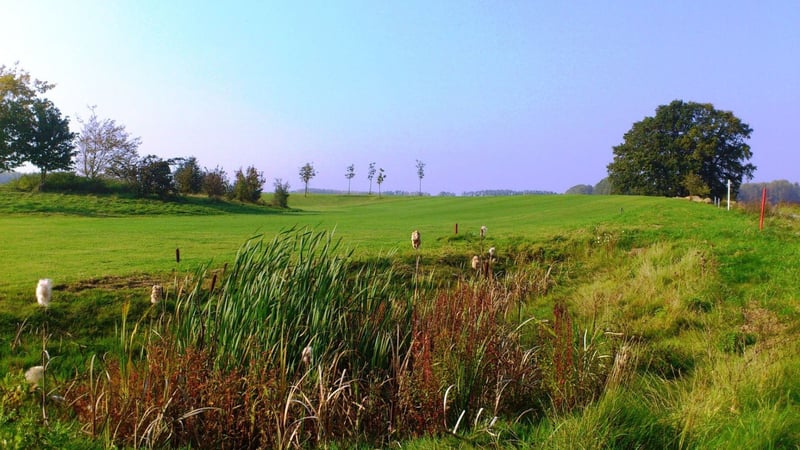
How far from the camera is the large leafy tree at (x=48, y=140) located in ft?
126

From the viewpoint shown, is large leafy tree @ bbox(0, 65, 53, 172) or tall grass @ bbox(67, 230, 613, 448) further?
large leafy tree @ bbox(0, 65, 53, 172)

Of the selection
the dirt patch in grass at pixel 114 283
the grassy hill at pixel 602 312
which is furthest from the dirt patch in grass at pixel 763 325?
the dirt patch in grass at pixel 114 283

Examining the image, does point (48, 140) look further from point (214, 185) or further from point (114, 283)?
point (114, 283)

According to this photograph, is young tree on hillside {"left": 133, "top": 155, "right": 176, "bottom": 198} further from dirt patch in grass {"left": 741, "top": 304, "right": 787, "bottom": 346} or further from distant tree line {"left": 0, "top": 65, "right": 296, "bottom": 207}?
dirt patch in grass {"left": 741, "top": 304, "right": 787, "bottom": 346}

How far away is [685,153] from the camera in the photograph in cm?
5359

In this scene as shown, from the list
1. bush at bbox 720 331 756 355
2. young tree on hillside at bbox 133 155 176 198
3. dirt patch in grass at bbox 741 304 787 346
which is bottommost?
bush at bbox 720 331 756 355

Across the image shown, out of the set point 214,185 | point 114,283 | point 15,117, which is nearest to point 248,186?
point 214,185

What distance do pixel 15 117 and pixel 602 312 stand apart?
4106 centimetres

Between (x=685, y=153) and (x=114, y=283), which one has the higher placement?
(x=685, y=153)

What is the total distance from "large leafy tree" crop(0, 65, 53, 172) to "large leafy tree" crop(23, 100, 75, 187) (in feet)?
0.75

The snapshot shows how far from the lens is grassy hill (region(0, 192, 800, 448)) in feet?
13.1

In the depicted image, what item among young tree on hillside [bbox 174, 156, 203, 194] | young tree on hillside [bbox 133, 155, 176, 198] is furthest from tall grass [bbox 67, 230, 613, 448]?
young tree on hillside [bbox 174, 156, 203, 194]

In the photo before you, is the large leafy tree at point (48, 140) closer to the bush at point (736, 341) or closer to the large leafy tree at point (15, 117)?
the large leafy tree at point (15, 117)

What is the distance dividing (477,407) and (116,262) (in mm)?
7480
